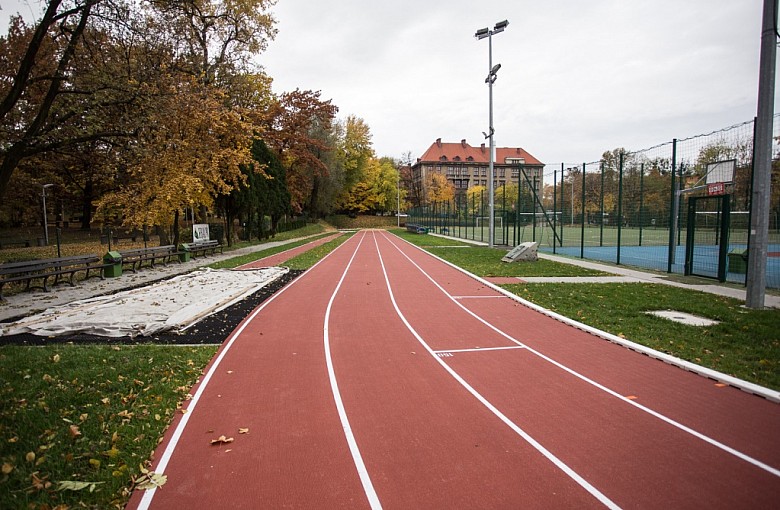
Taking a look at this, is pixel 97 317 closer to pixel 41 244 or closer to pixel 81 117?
pixel 81 117

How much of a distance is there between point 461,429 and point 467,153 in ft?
339

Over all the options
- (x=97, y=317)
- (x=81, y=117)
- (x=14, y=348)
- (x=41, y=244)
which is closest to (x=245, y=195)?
(x=81, y=117)

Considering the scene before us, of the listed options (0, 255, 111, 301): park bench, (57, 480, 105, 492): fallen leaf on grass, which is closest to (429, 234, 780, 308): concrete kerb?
(57, 480, 105, 492): fallen leaf on grass

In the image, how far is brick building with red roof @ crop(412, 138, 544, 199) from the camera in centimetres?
9888

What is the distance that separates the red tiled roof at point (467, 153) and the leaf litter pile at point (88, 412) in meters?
96.0

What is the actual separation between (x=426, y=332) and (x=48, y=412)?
529 centimetres

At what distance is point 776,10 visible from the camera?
318 inches

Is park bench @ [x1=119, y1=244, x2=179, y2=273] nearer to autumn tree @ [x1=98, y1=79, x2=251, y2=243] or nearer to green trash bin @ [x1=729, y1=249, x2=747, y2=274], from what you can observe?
autumn tree @ [x1=98, y1=79, x2=251, y2=243]

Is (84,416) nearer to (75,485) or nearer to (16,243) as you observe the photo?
(75,485)

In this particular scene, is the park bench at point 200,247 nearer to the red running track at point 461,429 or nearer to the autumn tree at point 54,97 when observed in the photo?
the autumn tree at point 54,97

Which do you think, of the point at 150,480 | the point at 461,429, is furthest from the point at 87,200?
the point at 461,429

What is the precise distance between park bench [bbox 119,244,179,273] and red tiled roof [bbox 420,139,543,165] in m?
85.2

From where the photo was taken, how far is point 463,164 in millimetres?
100312

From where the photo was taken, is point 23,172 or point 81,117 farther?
point 23,172
